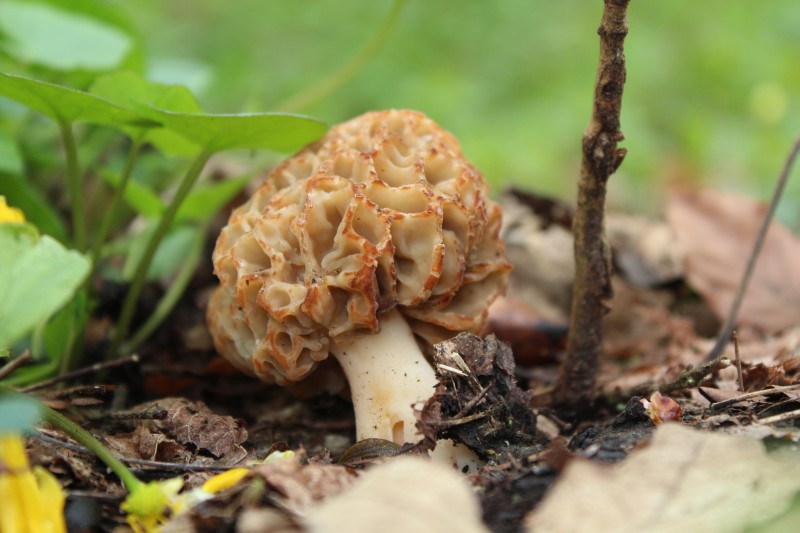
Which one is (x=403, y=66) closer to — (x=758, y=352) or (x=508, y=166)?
(x=508, y=166)

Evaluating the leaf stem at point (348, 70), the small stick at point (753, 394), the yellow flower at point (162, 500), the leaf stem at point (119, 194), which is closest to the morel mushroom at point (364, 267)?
the leaf stem at point (119, 194)

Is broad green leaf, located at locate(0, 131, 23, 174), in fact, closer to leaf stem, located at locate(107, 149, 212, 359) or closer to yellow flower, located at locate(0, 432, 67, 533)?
leaf stem, located at locate(107, 149, 212, 359)

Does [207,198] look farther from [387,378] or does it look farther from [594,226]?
[594,226]

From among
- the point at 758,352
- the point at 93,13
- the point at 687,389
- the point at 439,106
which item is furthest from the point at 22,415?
the point at 439,106

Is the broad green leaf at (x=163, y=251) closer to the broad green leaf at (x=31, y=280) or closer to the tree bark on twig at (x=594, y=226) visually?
the broad green leaf at (x=31, y=280)

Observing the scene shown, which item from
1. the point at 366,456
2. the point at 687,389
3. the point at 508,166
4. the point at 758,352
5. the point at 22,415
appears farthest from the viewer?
the point at 508,166
